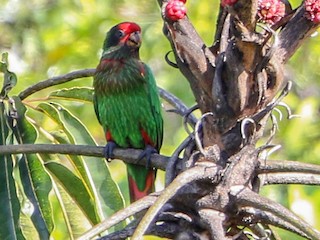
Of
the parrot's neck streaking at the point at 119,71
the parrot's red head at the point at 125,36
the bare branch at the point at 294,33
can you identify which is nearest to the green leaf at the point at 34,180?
the bare branch at the point at 294,33

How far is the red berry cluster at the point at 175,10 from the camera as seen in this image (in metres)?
1.37

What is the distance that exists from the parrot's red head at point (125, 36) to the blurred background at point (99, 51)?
0.55m

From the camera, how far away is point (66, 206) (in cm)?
192

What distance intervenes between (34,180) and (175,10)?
0.63 metres

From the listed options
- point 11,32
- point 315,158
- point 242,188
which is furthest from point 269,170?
point 11,32

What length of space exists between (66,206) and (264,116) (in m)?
0.69

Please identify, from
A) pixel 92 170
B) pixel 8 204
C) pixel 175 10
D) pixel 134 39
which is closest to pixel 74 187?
pixel 92 170

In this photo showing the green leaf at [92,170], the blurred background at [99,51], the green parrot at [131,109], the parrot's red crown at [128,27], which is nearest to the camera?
the green leaf at [92,170]

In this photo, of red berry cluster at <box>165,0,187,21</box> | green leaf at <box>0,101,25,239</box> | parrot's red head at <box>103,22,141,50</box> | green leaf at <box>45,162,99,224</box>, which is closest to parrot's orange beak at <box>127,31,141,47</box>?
parrot's red head at <box>103,22,141,50</box>

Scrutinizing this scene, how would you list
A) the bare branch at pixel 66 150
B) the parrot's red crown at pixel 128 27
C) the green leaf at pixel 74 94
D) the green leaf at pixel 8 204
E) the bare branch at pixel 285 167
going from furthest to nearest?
1. the parrot's red crown at pixel 128 27
2. the green leaf at pixel 74 94
3. the green leaf at pixel 8 204
4. the bare branch at pixel 66 150
5. the bare branch at pixel 285 167

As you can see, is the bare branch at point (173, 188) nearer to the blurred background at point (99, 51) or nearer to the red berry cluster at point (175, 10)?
the red berry cluster at point (175, 10)

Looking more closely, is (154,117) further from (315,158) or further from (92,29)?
(92,29)

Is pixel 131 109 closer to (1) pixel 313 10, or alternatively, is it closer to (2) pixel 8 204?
(2) pixel 8 204

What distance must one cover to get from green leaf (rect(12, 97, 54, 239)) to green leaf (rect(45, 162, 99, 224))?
0.05 m
